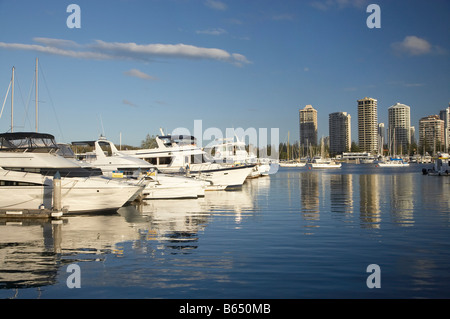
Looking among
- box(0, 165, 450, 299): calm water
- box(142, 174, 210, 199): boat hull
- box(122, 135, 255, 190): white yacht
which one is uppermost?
box(122, 135, 255, 190): white yacht

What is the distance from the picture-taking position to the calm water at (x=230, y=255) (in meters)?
9.90

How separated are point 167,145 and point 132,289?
35399 millimetres

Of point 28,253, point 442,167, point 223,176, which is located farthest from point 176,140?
point 442,167

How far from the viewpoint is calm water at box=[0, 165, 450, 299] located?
990cm

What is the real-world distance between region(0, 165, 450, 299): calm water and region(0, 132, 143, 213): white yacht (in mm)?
972

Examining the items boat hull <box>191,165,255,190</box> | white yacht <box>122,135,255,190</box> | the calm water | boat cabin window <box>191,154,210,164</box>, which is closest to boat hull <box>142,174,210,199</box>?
the calm water

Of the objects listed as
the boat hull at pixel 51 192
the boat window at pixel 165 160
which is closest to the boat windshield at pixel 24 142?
the boat hull at pixel 51 192

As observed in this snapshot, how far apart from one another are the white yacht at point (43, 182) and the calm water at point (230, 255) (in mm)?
972

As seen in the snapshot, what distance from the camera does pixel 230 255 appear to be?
520 inches

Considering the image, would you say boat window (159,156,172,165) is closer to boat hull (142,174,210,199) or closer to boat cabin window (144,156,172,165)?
boat cabin window (144,156,172,165)

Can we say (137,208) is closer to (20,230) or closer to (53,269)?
(20,230)

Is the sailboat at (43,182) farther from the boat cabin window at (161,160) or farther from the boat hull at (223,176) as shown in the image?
the boat cabin window at (161,160)

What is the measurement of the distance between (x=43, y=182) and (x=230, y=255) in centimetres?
1243
